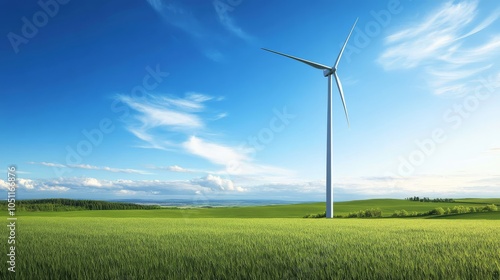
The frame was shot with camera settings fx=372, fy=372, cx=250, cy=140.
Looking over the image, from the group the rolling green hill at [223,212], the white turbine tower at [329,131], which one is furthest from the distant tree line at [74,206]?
the white turbine tower at [329,131]

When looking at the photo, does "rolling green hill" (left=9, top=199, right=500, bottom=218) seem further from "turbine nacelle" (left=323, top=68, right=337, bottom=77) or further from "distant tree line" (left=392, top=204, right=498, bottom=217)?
"turbine nacelle" (left=323, top=68, right=337, bottom=77)

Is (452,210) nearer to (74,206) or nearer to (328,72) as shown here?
(328,72)

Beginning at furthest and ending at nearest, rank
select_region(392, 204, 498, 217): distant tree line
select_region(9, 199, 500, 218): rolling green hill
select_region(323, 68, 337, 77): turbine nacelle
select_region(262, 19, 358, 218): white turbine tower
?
1. select_region(9, 199, 500, 218): rolling green hill
2. select_region(323, 68, 337, 77): turbine nacelle
3. select_region(392, 204, 498, 217): distant tree line
4. select_region(262, 19, 358, 218): white turbine tower

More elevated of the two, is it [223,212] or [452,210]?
[452,210]

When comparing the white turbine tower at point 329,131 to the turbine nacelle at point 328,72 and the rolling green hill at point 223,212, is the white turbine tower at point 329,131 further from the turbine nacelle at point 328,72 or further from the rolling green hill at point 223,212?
the rolling green hill at point 223,212

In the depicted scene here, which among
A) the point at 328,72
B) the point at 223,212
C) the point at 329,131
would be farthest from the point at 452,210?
the point at 223,212

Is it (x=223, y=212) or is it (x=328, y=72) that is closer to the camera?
(x=328, y=72)

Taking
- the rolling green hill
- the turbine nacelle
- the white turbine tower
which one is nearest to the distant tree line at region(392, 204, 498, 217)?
the rolling green hill

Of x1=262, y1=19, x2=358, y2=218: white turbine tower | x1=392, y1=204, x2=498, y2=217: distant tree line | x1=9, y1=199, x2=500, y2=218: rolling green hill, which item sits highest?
x1=262, y1=19, x2=358, y2=218: white turbine tower

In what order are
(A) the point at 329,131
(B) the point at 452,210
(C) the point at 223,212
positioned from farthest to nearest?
(C) the point at 223,212, (B) the point at 452,210, (A) the point at 329,131

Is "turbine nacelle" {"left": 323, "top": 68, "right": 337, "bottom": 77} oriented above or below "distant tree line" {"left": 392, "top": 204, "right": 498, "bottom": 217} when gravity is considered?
above

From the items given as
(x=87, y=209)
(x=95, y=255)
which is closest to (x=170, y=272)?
(x=95, y=255)

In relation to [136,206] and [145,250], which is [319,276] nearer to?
[145,250]

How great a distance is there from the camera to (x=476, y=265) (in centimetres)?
623
